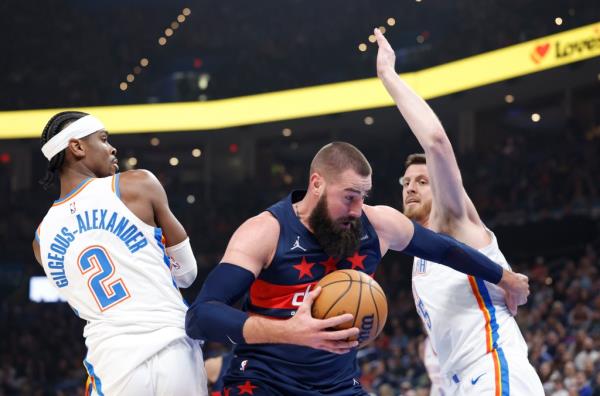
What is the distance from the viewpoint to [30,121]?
2520 cm

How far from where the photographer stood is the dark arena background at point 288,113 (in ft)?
64.1

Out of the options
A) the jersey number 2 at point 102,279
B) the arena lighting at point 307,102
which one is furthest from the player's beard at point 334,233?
the arena lighting at point 307,102

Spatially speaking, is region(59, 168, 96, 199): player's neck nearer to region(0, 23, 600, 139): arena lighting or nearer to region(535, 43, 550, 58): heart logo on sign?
region(0, 23, 600, 139): arena lighting

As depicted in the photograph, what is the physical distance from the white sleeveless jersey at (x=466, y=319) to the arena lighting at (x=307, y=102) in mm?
16275

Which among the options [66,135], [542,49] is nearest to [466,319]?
[66,135]

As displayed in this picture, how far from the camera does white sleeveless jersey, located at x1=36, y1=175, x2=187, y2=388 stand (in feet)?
12.6

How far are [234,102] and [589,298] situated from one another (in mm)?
13770

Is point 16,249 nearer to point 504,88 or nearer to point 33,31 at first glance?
point 33,31

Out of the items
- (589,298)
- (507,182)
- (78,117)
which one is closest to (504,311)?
(78,117)

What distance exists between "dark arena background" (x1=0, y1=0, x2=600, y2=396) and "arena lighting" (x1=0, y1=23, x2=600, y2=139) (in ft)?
0.14

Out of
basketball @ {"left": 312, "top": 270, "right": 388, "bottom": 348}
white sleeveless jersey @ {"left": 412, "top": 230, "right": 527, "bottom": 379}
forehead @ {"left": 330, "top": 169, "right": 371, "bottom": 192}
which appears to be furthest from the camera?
white sleeveless jersey @ {"left": 412, "top": 230, "right": 527, "bottom": 379}

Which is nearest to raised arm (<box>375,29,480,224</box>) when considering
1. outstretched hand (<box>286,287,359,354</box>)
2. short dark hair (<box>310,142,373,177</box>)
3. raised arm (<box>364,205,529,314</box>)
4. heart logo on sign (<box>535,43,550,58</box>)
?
raised arm (<box>364,205,529,314</box>)

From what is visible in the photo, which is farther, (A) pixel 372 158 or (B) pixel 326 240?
(A) pixel 372 158

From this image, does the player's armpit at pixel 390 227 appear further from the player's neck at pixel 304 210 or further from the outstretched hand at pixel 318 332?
the outstretched hand at pixel 318 332
